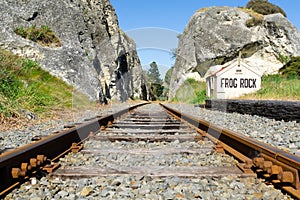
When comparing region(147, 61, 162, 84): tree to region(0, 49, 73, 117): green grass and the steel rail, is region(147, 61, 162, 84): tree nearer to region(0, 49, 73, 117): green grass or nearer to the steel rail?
region(0, 49, 73, 117): green grass

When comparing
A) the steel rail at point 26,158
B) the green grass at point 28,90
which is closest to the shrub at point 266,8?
the green grass at point 28,90

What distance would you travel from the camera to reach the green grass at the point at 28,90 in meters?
5.46

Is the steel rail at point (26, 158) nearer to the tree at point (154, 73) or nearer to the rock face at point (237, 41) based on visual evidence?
the rock face at point (237, 41)

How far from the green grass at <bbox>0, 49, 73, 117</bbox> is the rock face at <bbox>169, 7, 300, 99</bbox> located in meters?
27.1

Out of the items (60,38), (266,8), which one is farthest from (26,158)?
(266,8)

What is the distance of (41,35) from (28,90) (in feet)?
20.7

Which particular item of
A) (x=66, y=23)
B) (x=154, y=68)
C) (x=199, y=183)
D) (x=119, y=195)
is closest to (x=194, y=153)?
(x=199, y=183)

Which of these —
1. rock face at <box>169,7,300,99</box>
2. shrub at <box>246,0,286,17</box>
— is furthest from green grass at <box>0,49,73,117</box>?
shrub at <box>246,0,286,17</box>

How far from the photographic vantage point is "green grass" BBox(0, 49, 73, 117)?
5463 millimetres

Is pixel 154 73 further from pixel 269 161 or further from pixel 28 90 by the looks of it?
pixel 269 161

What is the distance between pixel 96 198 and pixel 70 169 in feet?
1.67

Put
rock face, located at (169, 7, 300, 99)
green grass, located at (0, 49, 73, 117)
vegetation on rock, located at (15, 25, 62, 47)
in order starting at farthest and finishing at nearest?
rock face, located at (169, 7, 300, 99) < vegetation on rock, located at (15, 25, 62, 47) < green grass, located at (0, 49, 73, 117)

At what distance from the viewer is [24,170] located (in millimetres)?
1687

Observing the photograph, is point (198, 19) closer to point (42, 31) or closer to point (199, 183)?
point (42, 31)
